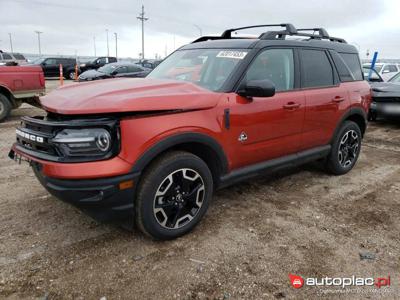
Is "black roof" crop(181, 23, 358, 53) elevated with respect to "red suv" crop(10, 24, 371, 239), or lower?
elevated

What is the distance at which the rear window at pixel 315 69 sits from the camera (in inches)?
162

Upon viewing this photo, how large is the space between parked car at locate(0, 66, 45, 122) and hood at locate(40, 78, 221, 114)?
19.3 feet

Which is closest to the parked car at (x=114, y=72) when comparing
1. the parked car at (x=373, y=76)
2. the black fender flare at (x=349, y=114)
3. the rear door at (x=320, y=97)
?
the parked car at (x=373, y=76)

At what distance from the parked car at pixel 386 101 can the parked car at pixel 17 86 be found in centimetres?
823

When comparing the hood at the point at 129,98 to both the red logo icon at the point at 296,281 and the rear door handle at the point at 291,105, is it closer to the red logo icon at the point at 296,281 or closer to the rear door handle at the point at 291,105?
the rear door handle at the point at 291,105

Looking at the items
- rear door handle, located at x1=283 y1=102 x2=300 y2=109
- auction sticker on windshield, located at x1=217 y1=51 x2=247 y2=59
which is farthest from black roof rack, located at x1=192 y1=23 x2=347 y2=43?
rear door handle, located at x1=283 y1=102 x2=300 y2=109

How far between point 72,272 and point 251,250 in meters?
1.47

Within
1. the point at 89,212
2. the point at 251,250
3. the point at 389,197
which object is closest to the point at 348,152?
the point at 389,197

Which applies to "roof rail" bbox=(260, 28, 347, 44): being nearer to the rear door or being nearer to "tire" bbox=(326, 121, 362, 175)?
the rear door

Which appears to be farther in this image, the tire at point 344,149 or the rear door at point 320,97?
the tire at point 344,149

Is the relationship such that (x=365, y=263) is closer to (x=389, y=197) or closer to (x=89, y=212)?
(x=389, y=197)

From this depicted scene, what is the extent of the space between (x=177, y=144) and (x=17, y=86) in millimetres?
6858

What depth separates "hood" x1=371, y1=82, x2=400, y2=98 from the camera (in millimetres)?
8109

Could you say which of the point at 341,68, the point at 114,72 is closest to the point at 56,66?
the point at 114,72
